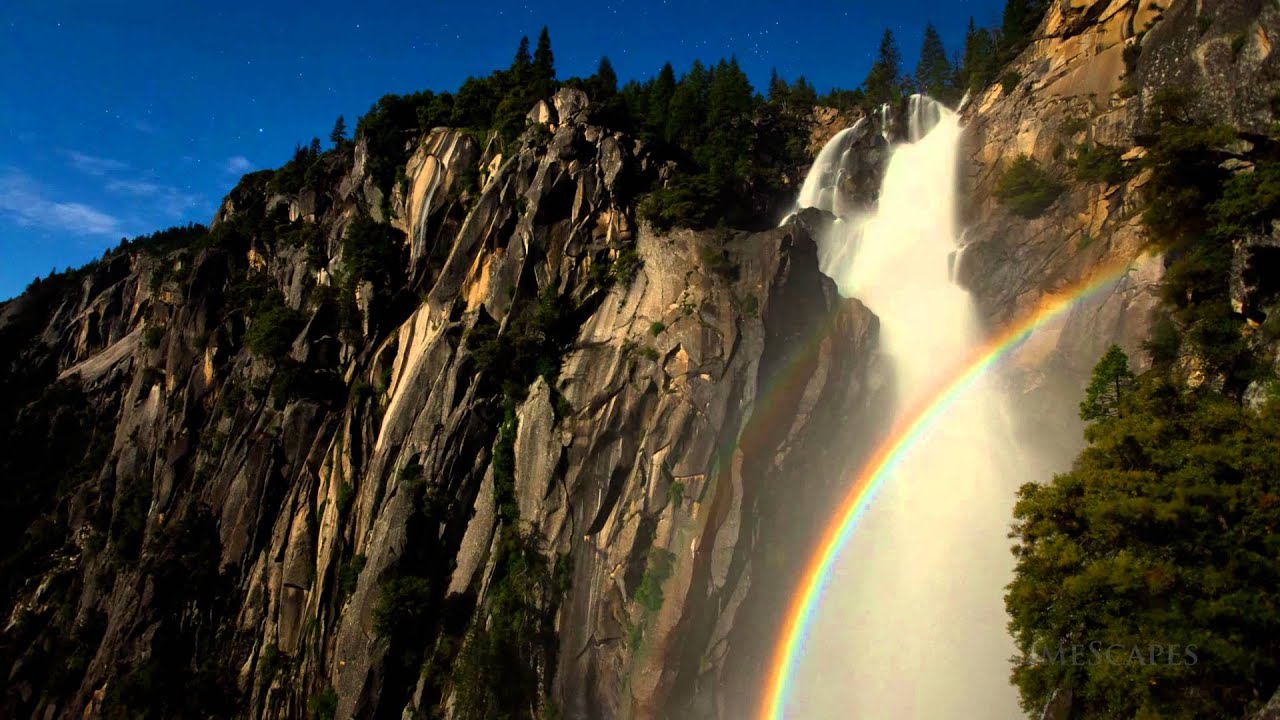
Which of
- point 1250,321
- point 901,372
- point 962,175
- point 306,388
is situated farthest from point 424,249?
point 1250,321

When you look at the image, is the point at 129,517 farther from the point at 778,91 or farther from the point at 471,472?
the point at 778,91

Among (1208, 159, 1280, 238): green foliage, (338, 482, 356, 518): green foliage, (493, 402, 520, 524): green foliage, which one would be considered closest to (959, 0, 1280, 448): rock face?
(1208, 159, 1280, 238): green foliage

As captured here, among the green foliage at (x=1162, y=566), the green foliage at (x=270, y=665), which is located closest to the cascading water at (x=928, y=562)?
the green foliage at (x=1162, y=566)

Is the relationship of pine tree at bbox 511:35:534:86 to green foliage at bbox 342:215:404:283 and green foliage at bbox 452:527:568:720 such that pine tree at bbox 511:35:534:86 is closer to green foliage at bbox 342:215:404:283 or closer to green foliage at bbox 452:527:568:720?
green foliage at bbox 342:215:404:283

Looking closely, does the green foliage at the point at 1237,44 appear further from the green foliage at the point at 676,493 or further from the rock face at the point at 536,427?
the green foliage at the point at 676,493

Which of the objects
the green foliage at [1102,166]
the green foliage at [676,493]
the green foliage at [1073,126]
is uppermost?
the green foliage at [1073,126]

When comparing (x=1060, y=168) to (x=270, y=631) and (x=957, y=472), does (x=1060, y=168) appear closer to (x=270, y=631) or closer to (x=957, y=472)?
(x=957, y=472)

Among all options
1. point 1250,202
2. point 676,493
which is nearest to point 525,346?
point 676,493
